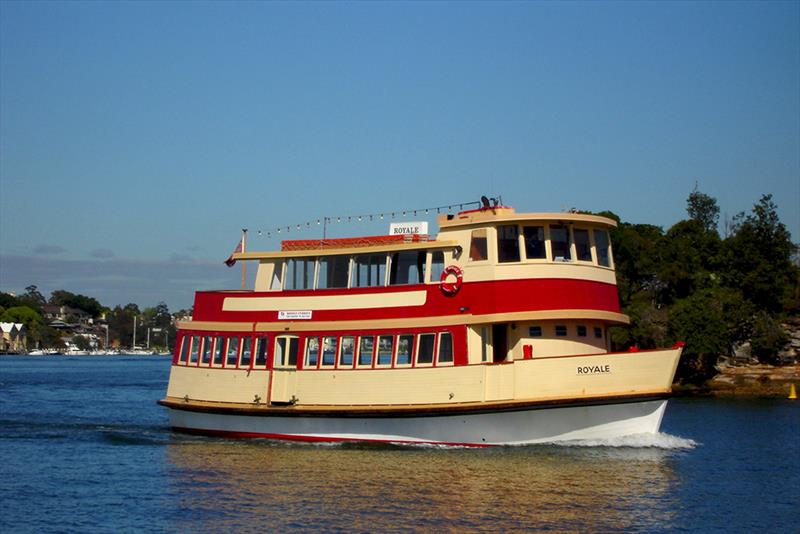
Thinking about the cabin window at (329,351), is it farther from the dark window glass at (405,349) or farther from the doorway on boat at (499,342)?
the doorway on boat at (499,342)

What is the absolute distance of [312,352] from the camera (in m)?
28.9

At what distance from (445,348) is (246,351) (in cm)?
646

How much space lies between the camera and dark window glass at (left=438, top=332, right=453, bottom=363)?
26.8 metres

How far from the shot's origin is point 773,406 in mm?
45219

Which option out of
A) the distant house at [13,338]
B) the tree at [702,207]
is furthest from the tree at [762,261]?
the distant house at [13,338]

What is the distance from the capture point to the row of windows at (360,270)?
1110 inches

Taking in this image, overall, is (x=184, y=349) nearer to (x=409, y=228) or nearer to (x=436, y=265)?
(x=409, y=228)

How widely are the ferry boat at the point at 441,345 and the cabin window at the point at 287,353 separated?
6 cm

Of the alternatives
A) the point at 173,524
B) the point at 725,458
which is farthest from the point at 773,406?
the point at 173,524

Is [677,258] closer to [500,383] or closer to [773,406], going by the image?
[773,406]

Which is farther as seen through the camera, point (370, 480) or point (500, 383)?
point (500, 383)

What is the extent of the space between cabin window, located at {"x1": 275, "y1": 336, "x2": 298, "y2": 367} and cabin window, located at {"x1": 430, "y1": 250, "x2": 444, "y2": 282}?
14.9ft

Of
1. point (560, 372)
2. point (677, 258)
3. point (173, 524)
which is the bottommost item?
point (173, 524)

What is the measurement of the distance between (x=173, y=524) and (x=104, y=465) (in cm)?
784
